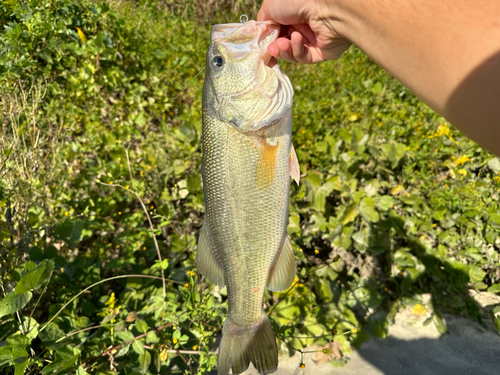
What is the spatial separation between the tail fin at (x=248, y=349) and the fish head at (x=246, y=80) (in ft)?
3.13

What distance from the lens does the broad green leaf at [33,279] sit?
1.44 m

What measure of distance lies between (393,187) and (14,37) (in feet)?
13.4

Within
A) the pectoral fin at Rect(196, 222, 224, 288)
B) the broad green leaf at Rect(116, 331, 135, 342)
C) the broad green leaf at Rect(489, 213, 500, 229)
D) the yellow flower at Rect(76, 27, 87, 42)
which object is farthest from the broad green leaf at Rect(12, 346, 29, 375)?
the yellow flower at Rect(76, 27, 87, 42)

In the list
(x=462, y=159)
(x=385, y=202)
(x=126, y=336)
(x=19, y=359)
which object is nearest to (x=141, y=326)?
(x=126, y=336)

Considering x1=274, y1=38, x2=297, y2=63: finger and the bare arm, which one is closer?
the bare arm

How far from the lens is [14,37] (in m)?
3.38

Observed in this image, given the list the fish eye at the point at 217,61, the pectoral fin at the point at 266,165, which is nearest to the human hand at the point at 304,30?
the fish eye at the point at 217,61

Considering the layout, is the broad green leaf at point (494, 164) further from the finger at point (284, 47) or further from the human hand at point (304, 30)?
the finger at point (284, 47)

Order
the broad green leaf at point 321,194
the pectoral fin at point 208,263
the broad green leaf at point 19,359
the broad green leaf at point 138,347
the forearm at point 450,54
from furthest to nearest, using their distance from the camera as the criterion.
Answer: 1. the broad green leaf at point 321,194
2. the broad green leaf at point 138,347
3. the pectoral fin at point 208,263
4. the broad green leaf at point 19,359
5. the forearm at point 450,54

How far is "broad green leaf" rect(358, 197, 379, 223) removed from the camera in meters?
2.52

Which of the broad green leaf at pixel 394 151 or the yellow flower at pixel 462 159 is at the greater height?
the yellow flower at pixel 462 159

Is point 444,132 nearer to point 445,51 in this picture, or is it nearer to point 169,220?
point 445,51

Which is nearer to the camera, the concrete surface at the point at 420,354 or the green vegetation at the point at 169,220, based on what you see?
the green vegetation at the point at 169,220

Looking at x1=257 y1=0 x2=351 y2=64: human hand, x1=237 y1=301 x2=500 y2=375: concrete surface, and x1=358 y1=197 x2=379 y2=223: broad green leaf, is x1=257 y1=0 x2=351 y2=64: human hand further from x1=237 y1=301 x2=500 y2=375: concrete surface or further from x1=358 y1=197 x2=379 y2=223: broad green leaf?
x1=237 y1=301 x2=500 y2=375: concrete surface
